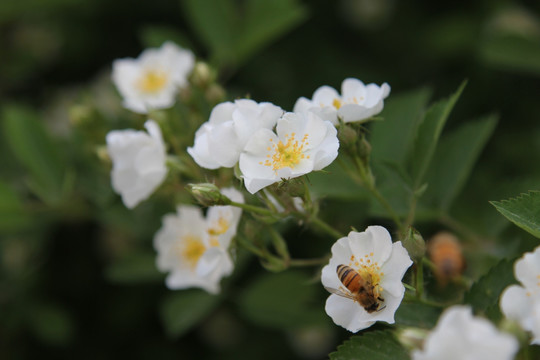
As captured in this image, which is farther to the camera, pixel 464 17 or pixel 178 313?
pixel 464 17

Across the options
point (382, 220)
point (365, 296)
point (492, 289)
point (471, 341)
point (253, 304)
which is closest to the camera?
point (471, 341)

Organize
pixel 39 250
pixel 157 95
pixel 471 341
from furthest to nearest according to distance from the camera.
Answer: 1. pixel 39 250
2. pixel 157 95
3. pixel 471 341

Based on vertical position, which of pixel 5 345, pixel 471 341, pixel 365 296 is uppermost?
pixel 471 341

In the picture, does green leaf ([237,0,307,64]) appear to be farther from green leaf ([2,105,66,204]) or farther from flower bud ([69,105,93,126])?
green leaf ([2,105,66,204])

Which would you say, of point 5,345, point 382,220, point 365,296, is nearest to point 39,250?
point 5,345

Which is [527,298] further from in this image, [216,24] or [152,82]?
[216,24]

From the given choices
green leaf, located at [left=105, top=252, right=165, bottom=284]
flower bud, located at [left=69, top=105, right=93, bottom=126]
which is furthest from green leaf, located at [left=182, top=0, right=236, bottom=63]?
green leaf, located at [left=105, top=252, right=165, bottom=284]

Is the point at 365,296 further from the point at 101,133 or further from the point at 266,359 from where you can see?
the point at 266,359
